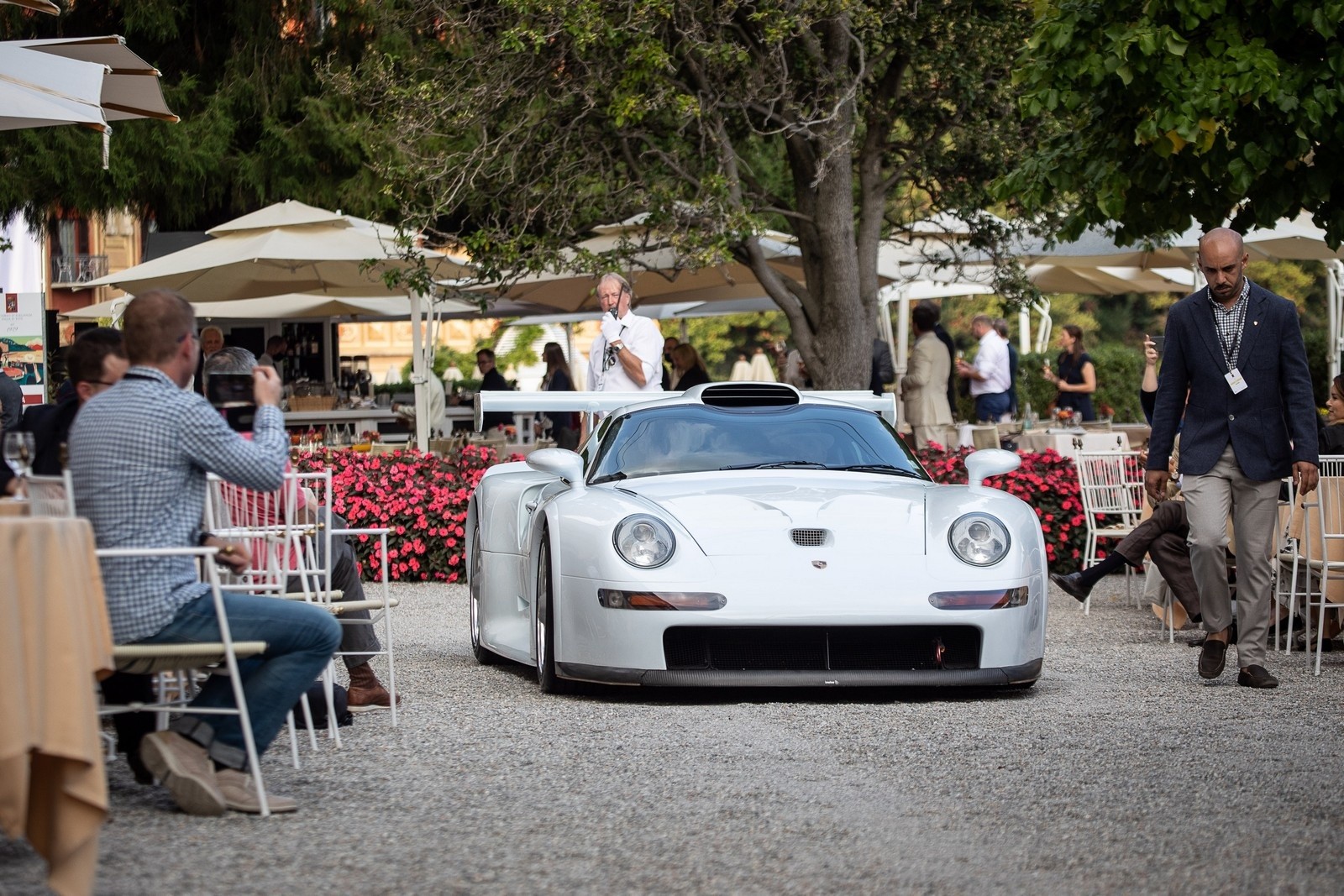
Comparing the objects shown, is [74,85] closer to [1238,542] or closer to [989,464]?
[989,464]

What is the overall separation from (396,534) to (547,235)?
2980 millimetres

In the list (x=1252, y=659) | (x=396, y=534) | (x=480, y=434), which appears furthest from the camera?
(x=480, y=434)

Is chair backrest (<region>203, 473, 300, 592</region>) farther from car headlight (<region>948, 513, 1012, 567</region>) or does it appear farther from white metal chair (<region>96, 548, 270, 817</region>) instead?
car headlight (<region>948, 513, 1012, 567</region>)

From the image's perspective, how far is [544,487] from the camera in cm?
873

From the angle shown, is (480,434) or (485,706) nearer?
(485,706)

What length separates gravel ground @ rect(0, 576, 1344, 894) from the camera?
4.57m

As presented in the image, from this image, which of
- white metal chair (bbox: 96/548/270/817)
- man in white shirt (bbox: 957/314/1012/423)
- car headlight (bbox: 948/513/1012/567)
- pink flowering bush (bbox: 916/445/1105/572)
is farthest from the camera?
man in white shirt (bbox: 957/314/1012/423)

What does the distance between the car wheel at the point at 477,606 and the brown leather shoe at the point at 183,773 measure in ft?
12.2

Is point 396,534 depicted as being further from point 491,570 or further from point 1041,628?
point 1041,628

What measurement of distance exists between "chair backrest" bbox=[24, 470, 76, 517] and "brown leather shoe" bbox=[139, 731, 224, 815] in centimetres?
75

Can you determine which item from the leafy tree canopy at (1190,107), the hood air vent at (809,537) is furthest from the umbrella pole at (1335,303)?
the hood air vent at (809,537)

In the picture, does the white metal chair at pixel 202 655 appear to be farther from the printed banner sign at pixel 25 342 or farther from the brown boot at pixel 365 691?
the printed banner sign at pixel 25 342

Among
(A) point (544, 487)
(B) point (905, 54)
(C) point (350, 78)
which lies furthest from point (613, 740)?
(B) point (905, 54)

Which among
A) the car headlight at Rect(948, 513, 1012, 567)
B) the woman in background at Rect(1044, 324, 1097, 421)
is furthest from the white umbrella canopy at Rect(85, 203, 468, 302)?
the car headlight at Rect(948, 513, 1012, 567)
